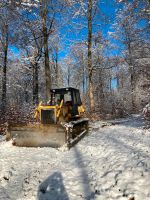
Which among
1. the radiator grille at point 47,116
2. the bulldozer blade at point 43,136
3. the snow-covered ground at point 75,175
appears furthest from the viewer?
the radiator grille at point 47,116

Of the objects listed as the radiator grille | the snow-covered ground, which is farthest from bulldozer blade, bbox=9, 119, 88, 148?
the radiator grille

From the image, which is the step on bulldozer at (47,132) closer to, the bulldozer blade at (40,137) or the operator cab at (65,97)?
the bulldozer blade at (40,137)

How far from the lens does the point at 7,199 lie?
16.9ft

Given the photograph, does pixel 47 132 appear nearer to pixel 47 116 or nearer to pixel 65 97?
pixel 47 116

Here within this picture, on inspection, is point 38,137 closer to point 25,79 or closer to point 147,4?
point 147,4

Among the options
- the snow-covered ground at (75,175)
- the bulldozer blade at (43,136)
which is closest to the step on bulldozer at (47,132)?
the bulldozer blade at (43,136)

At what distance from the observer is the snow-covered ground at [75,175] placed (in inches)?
208

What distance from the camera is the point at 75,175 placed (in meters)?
6.60

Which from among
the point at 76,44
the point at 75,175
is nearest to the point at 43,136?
the point at 75,175

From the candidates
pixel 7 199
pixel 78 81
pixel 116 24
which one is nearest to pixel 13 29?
pixel 116 24

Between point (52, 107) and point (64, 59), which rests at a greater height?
point (64, 59)

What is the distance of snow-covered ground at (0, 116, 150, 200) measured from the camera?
5.29 m

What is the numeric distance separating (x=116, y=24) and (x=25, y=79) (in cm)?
2062

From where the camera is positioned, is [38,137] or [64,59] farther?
[64,59]
